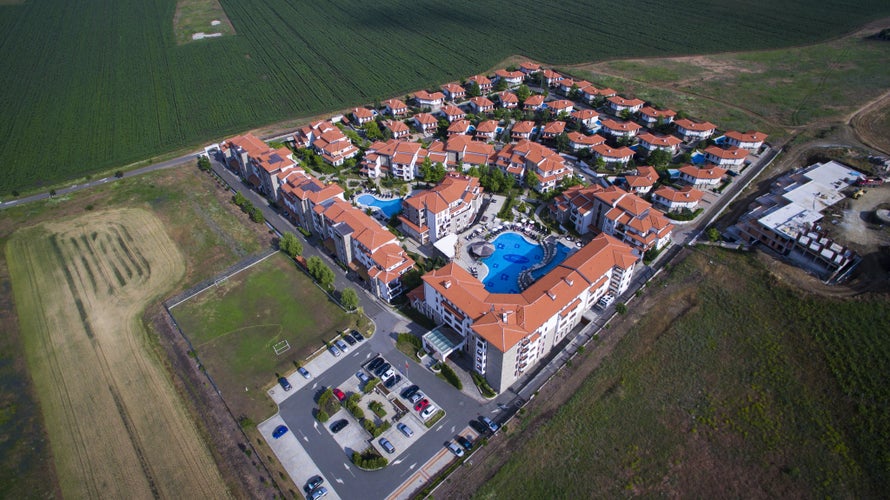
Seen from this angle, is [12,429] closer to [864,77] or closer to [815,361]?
[815,361]

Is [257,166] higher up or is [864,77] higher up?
[864,77]

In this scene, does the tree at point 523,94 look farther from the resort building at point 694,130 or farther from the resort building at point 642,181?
the resort building at point 642,181

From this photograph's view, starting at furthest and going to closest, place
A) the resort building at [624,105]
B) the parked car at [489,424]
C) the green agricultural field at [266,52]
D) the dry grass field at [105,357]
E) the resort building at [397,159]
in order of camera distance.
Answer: the green agricultural field at [266,52] < the resort building at [624,105] < the resort building at [397,159] < the parked car at [489,424] < the dry grass field at [105,357]

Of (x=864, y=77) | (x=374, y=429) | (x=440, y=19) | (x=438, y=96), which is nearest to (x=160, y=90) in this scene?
(x=438, y=96)

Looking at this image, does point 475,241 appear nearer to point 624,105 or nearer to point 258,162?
point 258,162

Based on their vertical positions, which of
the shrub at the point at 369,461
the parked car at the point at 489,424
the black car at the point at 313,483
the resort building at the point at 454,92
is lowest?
the black car at the point at 313,483

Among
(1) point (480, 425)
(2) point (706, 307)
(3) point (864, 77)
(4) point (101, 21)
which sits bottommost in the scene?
(4) point (101, 21)

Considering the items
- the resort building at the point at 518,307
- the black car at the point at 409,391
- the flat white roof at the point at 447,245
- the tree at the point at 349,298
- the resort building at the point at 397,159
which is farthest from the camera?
the resort building at the point at 397,159

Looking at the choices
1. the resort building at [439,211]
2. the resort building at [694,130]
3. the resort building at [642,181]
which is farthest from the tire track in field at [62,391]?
the resort building at [694,130]
